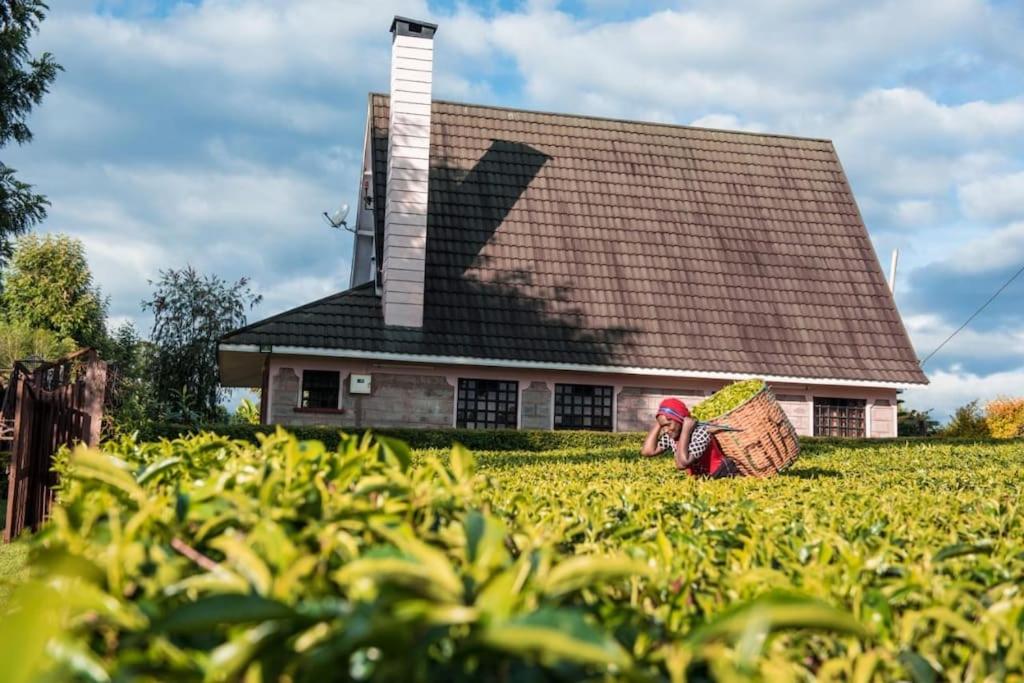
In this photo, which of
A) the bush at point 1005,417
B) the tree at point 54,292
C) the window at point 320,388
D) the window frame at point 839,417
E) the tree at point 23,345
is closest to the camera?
the window at point 320,388

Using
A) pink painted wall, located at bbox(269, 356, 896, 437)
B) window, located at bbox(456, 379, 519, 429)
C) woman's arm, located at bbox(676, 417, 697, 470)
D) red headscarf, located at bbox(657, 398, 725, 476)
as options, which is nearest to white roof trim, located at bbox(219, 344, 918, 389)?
pink painted wall, located at bbox(269, 356, 896, 437)

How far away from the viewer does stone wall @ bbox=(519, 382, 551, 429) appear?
76.2 feet

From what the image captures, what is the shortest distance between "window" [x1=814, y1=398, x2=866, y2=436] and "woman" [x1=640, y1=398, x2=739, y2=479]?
14.8 metres

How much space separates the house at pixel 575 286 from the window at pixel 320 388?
0.16 feet

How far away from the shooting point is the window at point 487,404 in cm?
2309

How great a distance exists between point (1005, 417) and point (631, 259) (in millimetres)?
14133

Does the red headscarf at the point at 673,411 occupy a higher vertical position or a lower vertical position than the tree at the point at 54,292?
lower

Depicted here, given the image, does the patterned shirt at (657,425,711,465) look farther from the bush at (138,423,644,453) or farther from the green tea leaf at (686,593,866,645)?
the green tea leaf at (686,593,866,645)

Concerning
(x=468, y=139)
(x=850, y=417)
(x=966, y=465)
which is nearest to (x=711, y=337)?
(x=850, y=417)

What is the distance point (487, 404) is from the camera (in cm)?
2325

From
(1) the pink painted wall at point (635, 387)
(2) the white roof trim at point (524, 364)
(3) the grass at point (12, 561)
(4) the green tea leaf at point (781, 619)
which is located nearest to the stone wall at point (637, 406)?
(1) the pink painted wall at point (635, 387)

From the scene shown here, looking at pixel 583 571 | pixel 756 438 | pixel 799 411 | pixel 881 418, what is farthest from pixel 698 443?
pixel 881 418

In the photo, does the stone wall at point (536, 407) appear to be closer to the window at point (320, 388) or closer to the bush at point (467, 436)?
the bush at point (467, 436)

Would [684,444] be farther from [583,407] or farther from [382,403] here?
[583,407]
